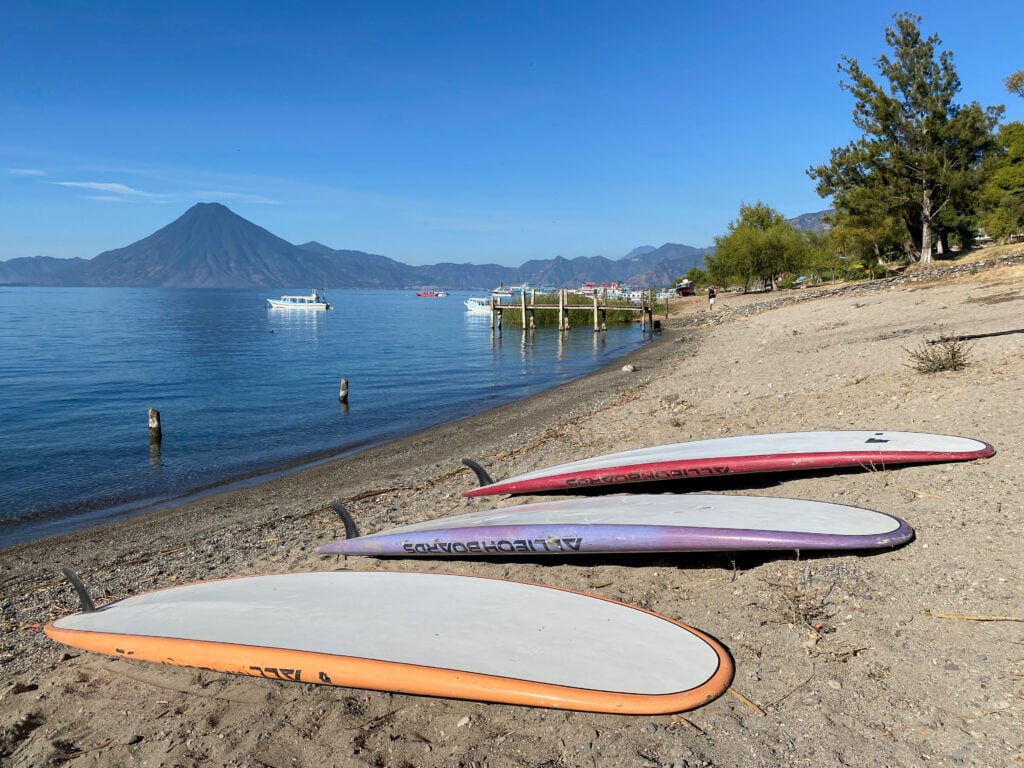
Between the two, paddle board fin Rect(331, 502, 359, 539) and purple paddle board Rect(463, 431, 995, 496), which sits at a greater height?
purple paddle board Rect(463, 431, 995, 496)

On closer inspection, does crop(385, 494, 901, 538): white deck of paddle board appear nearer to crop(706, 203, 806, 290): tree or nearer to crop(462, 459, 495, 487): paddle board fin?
crop(462, 459, 495, 487): paddle board fin

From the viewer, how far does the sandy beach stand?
8.00 ft

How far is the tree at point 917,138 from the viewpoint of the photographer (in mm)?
30406

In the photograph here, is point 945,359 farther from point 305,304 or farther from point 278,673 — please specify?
point 305,304

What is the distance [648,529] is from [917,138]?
116 feet

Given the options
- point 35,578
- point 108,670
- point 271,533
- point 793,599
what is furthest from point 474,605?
point 35,578

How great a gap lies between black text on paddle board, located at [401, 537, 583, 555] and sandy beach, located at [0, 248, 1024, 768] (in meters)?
0.14

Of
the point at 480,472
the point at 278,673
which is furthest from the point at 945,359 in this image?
the point at 278,673

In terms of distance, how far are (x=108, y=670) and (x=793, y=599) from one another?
3794 mm

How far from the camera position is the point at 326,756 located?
8.67 feet

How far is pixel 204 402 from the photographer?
61.1 ft

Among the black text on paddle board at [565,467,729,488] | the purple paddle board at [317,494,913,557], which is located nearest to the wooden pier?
the black text on paddle board at [565,467,729,488]

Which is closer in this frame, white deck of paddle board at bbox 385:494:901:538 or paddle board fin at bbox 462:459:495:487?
white deck of paddle board at bbox 385:494:901:538

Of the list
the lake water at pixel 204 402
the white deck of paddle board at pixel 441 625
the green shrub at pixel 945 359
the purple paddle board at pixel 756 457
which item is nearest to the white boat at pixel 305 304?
the lake water at pixel 204 402
